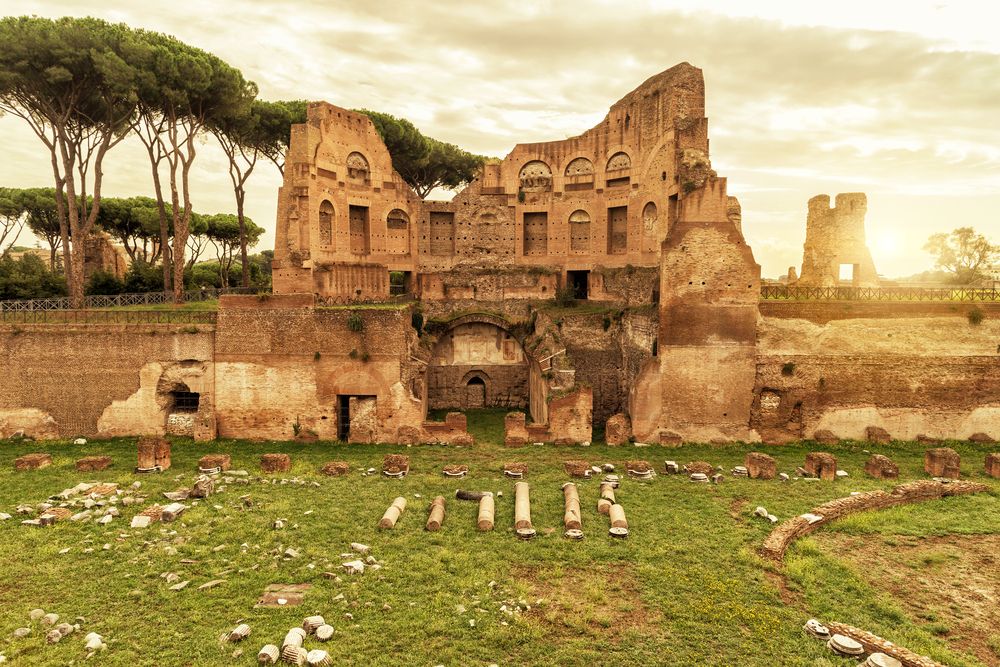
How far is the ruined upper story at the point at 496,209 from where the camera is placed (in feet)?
71.5

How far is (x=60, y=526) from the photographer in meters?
9.65

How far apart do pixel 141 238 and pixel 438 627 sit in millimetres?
34999

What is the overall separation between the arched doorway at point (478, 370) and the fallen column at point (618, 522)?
35.2 ft

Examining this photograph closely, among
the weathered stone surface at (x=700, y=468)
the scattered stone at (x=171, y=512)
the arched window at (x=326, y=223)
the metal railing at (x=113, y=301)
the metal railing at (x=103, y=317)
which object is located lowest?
the scattered stone at (x=171, y=512)

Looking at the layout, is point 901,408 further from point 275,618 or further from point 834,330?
point 275,618

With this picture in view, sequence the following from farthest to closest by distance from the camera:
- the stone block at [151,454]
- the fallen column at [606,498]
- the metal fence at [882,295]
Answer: the metal fence at [882,295] → the stone block at [151,454] → the fallen column at [606,498]

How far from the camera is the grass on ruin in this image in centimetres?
637

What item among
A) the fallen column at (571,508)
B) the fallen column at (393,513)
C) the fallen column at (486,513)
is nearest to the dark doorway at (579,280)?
the fallen column at (571,508)

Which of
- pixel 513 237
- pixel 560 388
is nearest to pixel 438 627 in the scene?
pixel 560 388

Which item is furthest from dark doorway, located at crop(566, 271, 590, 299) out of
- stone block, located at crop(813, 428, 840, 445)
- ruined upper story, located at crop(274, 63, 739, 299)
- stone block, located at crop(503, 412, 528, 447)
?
stone block, located at crop(813, 428, 840, 445)

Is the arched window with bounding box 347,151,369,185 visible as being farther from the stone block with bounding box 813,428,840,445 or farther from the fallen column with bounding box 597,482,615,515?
the stone block with bounding box 813,428,840,445

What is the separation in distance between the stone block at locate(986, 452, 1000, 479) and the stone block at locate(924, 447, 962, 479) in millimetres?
717

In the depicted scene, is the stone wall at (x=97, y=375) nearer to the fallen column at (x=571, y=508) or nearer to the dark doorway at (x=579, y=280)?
the fallen column at (x=571, y=508)

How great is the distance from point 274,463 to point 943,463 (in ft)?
50.0
